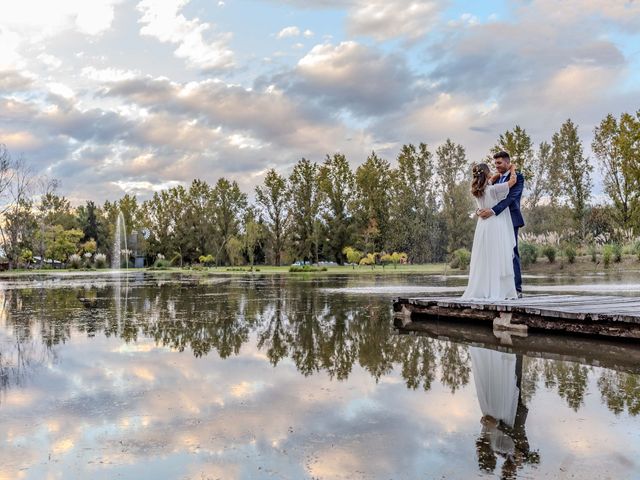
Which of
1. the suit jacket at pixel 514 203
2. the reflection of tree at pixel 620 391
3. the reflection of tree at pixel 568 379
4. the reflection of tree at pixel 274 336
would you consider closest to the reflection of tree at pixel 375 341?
the reflection of tree at pixel 274 336

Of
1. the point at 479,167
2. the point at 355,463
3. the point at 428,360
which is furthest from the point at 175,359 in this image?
the point at 479,167

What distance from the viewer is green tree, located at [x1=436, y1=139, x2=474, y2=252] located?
57.4 m

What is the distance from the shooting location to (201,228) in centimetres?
6644

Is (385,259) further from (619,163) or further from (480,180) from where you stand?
(480,180)

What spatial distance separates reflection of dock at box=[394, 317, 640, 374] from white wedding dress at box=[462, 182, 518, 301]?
640mm

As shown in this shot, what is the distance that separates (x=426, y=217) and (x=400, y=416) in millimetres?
57333

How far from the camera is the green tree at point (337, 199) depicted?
195ft

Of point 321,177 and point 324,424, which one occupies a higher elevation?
point 321,177

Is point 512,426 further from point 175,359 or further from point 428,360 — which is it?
point 175,359

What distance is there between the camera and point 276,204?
62.0 metres

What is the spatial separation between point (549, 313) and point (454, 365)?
258 cm

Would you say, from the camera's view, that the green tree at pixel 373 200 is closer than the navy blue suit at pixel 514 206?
No

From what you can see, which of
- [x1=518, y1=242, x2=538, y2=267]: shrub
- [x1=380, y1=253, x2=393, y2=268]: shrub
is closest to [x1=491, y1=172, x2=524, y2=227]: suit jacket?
[x1=518, y1=242, x2=538, y2=267]: shrub

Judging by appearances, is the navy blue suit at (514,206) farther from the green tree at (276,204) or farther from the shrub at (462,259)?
the green tree at (276,204)
